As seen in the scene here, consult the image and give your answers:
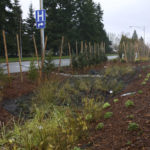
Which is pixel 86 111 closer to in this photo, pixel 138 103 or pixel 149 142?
pixel 138 103

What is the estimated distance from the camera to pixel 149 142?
72.4 inches

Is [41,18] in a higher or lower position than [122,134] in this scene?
higher

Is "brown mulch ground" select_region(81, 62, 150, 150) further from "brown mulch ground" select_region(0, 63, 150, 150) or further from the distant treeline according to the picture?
the distant treeline

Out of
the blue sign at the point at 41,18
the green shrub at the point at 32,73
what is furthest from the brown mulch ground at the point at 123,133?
the blue sign at the point at 41,18

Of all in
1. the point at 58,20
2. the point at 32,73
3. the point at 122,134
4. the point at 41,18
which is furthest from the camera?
the point at 58,20

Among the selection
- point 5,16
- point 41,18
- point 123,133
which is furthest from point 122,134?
point 5,16

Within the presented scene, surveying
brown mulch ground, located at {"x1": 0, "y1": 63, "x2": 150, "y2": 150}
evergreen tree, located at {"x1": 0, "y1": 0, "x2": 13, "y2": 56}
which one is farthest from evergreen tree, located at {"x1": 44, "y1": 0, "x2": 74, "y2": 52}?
brown mulch ground, located at {"x1": 0, "y1": 63, "x2": 150, "y2": 150}

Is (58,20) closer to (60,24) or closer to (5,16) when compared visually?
(60,24)

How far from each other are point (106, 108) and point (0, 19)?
21.5 metres

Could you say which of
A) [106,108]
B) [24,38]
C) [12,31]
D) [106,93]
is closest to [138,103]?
[106,108]

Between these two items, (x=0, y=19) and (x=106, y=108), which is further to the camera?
(x=0, y=19)

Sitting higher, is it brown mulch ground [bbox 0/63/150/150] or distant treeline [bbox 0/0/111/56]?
distant treeline [bbox 0/0/111/56]

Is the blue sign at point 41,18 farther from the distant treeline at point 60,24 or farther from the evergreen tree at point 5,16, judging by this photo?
the distant treeline at point 60,24

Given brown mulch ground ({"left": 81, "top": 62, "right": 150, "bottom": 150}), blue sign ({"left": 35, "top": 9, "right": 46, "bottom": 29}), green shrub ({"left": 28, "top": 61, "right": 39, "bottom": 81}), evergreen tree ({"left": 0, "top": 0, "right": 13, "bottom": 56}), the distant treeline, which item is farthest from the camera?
the distant treeline
